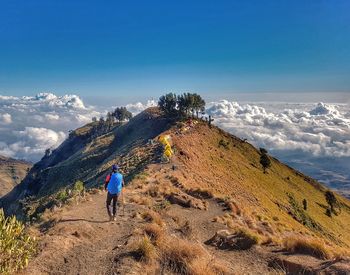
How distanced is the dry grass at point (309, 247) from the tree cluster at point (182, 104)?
114 meters

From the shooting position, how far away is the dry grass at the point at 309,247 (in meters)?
15.2

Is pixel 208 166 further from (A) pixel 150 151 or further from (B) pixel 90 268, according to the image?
(B) pixel 90 268

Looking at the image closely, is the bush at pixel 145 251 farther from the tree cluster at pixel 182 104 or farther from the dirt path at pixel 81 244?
the tree cluster at pixel 182 104

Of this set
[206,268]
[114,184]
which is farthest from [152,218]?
[206,268]

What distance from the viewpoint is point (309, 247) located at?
15.8m

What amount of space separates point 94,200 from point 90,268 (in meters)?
17.1

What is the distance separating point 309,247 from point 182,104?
11688 cm

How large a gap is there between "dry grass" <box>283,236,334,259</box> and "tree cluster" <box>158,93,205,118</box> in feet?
374

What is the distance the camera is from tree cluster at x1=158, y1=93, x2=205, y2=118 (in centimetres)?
13038

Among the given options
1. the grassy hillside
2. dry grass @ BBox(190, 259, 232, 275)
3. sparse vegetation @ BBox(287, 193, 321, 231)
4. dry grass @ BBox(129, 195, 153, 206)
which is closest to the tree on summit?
the grassy hillside

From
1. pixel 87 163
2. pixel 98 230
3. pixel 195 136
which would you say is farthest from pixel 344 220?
pixel 98 230

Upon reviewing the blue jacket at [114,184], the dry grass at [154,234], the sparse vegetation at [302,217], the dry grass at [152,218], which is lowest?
the sparse vegetation at [302,217]

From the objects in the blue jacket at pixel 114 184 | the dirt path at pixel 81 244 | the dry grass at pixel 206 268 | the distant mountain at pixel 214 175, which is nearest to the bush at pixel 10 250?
the dirt path at pixel 81 244

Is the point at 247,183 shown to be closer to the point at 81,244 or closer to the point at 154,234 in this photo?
the point at 154,234
